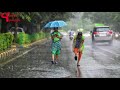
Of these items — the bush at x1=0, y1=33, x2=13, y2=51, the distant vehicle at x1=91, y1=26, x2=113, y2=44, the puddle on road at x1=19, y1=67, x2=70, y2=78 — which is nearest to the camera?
the puddle on road at x1=19, y1=67, x2=70, y2=78

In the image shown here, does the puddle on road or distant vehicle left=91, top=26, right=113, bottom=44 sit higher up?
distant vehicle left=91, top=26, right=113, bottom=44

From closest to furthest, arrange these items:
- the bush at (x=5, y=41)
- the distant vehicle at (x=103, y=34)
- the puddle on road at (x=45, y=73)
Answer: the puddle on road at (x=45, y=73) < the bush at (x=5, y=41) < the distant vehicle at (x=103, y=34)

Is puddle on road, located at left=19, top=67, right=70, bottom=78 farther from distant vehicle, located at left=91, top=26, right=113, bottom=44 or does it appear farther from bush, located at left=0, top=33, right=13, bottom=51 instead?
distant vehicle, located at left=91, top=26, right=113, bottom=44

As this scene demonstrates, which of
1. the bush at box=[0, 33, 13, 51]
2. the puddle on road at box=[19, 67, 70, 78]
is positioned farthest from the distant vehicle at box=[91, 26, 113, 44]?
the puddle on road at box=[19, 67, 70, 78]

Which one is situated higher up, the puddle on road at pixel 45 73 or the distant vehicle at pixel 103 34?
the distant vehicle at pixel 103 34

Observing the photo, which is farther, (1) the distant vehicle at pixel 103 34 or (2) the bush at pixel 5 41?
(1) the distant vehicle at pixel 103 34

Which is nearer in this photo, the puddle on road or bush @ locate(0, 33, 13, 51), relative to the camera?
the puddle on road

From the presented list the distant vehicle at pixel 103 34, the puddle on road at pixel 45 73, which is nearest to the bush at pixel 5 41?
the puddle on road at pixel 45 73

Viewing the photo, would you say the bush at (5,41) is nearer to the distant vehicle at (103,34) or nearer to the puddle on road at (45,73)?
the puddle on road at (45,73)

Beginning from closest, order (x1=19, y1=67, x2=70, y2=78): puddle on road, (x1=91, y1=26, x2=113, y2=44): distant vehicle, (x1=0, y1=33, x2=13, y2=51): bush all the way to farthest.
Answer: (x1=19, y1=67, x2=70, y2=78): puddle on road, (x1=0, y1=33, x2=13, y2=51): bush, (x1=91, y1=26, x2=113, y2=44): distant vehicle

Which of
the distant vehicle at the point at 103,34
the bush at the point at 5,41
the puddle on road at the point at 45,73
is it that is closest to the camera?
the puddle on road at the point at 45,73
